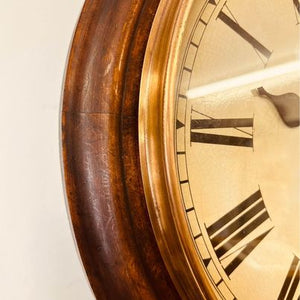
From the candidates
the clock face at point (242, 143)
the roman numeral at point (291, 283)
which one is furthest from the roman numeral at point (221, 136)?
the roman numeral at point (291, 283)

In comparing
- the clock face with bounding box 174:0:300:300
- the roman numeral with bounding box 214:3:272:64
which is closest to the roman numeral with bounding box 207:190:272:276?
the clock face with bounding box 174:0:300:300

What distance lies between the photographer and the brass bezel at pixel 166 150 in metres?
0.48

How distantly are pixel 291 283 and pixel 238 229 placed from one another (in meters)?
0.12

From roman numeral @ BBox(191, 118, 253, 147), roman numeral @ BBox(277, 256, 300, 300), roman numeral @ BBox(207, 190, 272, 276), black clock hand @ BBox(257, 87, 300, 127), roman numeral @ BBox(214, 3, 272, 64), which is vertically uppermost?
roman numeral @ BBox(214, 3, 272, 64)

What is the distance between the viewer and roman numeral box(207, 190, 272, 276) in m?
0.54

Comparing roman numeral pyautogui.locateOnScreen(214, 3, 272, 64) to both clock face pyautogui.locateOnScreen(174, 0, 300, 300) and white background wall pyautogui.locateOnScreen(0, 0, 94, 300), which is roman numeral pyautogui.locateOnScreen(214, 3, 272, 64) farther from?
white background wall pyautogui.locateOnScreen(0, 0, 94, 300)

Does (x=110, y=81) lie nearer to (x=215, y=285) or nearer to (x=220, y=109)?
(x=220, y=109)

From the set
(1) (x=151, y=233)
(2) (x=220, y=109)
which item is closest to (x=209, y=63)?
(2) (x=220, y=109)

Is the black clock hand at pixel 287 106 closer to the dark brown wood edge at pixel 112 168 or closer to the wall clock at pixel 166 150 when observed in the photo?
the wall clock at pixel 166 150

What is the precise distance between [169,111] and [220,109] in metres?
0.08

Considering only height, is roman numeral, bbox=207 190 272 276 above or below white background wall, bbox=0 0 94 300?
below

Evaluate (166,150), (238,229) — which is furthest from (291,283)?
(166,150)

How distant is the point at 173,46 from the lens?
0.49 m

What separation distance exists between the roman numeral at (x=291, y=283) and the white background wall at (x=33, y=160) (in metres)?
0.21
